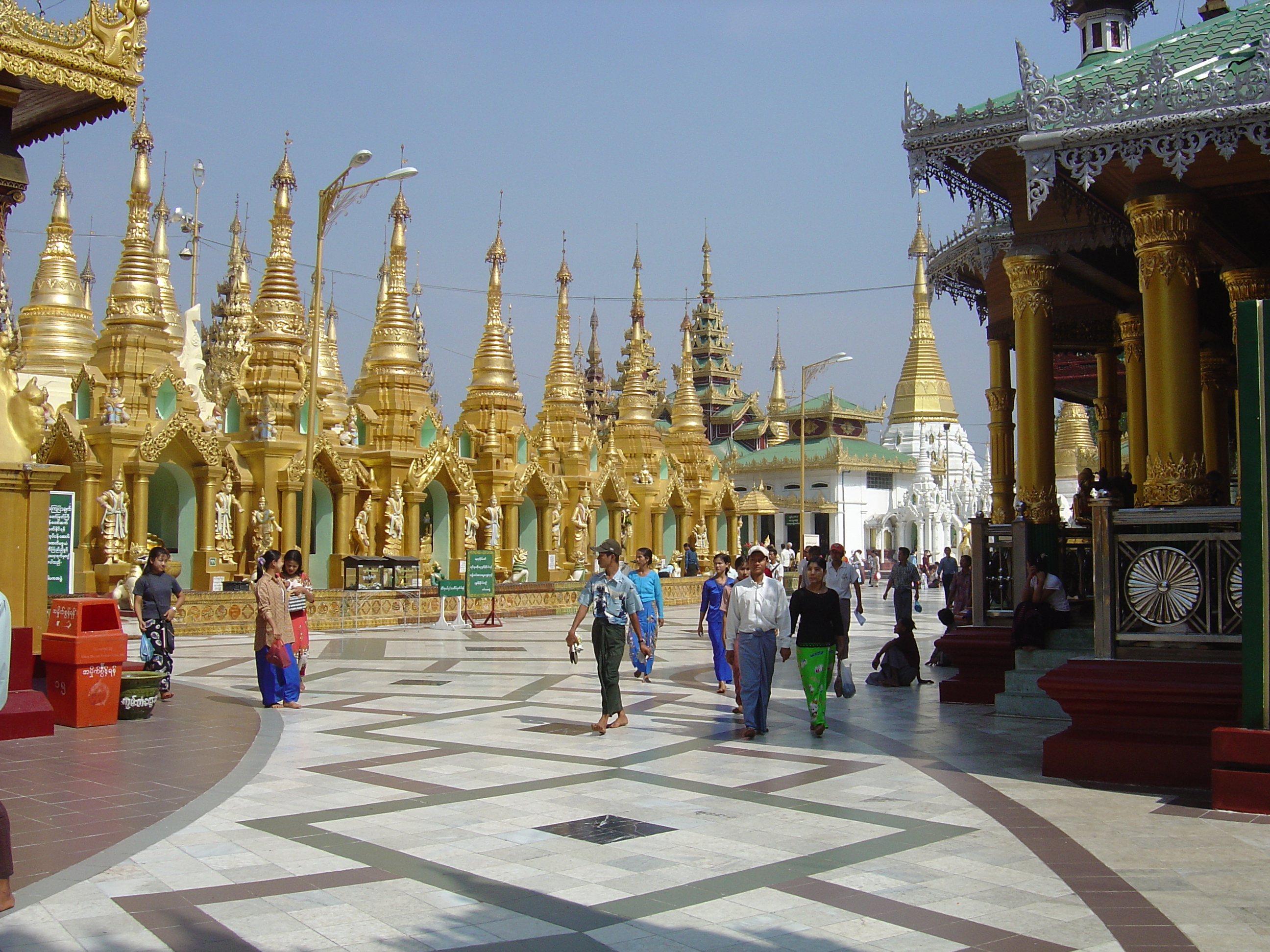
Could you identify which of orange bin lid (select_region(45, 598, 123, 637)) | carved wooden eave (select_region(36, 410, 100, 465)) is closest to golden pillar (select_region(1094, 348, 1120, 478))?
orange bin lid (select_region(45, 598, 123, 637))

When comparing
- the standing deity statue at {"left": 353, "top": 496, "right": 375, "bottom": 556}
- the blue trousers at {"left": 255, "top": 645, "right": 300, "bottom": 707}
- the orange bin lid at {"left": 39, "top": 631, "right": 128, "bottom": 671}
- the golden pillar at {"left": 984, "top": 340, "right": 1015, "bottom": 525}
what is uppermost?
the golden pillar at {"left": 984, "top": 340, "right": 1015, "bottom": 525}

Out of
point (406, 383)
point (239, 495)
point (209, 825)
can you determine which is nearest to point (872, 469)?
point (406, 383)

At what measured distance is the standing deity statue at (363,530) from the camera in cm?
2800

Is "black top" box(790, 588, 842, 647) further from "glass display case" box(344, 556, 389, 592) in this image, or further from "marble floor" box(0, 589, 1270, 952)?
"glass display case" box(344, 556, 389, 592)

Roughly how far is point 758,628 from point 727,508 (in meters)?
34.5

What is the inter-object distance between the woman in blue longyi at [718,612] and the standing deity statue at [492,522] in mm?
17177

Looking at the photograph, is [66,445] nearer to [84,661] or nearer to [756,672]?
[84,661]

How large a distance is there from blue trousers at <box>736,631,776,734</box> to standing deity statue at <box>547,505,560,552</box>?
924 inches

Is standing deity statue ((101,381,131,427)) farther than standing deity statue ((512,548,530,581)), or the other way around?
standing deity statue ((512,548,530,581))

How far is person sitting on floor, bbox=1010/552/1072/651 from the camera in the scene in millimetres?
11453

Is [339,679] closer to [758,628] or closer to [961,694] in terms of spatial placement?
[758,628]

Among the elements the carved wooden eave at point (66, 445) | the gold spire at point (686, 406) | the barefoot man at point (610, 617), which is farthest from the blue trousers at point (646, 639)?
the gold spire at point (686, 406)

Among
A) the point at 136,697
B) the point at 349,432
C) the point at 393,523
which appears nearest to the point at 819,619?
the point at 136,697

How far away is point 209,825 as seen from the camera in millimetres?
6883
